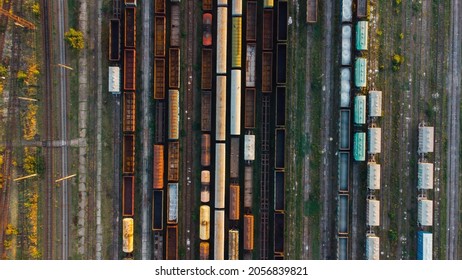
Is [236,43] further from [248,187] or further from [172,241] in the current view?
[172,241]

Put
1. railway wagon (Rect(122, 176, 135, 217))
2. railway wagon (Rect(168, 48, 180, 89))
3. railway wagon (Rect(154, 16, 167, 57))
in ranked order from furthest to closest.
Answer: railway wagon (Rect(122, 176, 135, 217)), railway wagon (Rect(154, 16, 167, 57)), railway wagon (Rect(168, 48, 180, 89))

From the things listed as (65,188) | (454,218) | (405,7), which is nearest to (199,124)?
(65,188)

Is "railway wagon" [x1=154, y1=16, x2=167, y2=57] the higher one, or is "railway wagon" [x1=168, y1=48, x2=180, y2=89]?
"railway wagon" [x1=154, y1=16, x2=167, y2=57]

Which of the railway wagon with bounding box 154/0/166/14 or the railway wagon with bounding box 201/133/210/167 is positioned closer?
the railway wagon with bounding box 154/0/166/14

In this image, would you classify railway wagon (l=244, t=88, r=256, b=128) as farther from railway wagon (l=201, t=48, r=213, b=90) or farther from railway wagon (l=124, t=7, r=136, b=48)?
railway wagon (l=124, t=7, r=136, b=48)

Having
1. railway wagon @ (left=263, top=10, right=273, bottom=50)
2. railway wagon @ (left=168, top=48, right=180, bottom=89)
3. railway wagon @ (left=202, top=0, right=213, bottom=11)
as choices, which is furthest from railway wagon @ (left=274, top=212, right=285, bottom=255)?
railway wagon @ (left=202, top=0, right=213, bottom=11)

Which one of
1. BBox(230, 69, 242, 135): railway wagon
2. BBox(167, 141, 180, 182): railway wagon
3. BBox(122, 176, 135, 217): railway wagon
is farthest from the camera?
BBox(122, 176, 135, 217): railway wagon

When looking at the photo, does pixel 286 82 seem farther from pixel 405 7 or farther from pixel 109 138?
pixel 109 138

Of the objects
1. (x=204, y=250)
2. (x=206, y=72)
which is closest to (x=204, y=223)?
(x=204, y=250)
